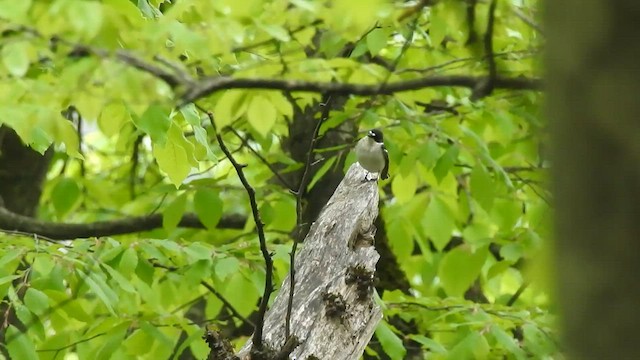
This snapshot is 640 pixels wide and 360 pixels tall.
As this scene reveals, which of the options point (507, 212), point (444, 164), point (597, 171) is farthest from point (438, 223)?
point (597, 171)

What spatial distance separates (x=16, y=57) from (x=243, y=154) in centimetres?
322

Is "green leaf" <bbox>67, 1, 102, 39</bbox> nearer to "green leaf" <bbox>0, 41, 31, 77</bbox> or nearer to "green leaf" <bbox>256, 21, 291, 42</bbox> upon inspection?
"green leaf" <bbox>0, 41, 31, 77</bbox>

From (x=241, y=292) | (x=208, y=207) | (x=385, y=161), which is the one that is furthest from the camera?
(x=208, y=207)

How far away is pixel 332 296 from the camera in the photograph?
9.01 ft

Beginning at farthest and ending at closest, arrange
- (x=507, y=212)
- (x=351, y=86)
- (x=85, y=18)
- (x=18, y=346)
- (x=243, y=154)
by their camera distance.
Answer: (x=243, y=154) → (x=507, y=212) → (x=18, y=346) → (x=85, y=18) → (x=351, y=86)

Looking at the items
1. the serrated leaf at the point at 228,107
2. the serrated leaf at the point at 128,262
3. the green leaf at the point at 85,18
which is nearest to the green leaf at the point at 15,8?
the green leaf at the point at 85,18

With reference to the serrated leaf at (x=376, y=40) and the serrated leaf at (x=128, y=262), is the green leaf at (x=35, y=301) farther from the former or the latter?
the serrated leaf at (x=376, y=40)

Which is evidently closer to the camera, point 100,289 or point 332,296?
point 332,296

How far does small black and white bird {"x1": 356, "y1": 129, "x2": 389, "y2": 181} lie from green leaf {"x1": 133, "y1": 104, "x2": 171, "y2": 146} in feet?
2.80

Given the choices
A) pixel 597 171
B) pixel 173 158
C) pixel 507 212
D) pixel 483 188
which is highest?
pixel 597 171

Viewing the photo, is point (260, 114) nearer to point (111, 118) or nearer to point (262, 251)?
point (262, 251)

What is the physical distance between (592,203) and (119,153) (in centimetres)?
512

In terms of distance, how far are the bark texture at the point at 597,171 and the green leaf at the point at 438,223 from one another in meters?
3.45

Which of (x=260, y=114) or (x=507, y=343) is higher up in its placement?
(x=260, y=114)
